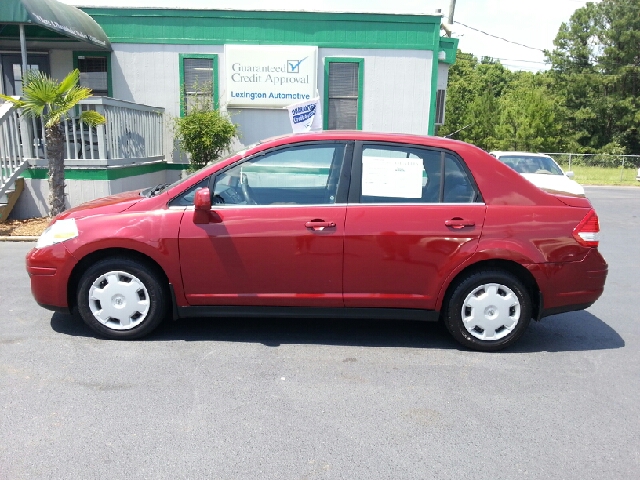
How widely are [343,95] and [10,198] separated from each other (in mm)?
7233

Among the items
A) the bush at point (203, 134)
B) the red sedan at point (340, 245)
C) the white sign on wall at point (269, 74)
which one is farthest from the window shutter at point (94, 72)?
the red sedan at point (340, 245)

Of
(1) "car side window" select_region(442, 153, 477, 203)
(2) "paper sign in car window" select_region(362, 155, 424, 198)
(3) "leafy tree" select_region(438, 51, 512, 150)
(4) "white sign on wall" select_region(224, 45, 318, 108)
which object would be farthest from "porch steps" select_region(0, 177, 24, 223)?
(3) "leafy tree" select_region(438, 51, 512, 150)

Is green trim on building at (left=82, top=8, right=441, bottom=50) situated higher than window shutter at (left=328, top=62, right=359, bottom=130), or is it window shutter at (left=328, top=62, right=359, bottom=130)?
green trim on building at (left=82, top=8, right=441, bottom=50)

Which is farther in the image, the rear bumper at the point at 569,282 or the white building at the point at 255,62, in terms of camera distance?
the white building at the point at 255,62

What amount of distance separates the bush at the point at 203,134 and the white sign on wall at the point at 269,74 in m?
0.80

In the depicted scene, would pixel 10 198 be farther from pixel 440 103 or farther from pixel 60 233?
pixel 440 103

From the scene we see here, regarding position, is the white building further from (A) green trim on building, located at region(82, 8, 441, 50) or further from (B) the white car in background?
(B) the white car in background

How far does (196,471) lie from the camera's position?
114 inches

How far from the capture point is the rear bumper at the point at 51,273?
14.7 feet

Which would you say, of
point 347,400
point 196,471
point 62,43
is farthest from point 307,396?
point 62,43

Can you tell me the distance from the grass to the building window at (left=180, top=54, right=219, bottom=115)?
2051 centimetres

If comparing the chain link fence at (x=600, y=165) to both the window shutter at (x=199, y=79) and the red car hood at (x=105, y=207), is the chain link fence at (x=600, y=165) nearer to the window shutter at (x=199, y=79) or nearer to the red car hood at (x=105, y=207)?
the window shutter at (x=199, y=79)

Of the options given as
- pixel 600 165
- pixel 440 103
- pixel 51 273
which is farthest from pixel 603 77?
pixel 51 273

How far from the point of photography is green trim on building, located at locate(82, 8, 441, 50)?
489 inches
